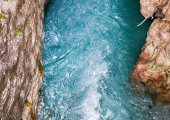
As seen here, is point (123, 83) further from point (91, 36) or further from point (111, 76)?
point (91, 36)

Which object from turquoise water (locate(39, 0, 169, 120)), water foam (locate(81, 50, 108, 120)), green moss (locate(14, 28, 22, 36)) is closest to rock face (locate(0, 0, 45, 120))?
green moss (locate(14, 28, 22, 36))

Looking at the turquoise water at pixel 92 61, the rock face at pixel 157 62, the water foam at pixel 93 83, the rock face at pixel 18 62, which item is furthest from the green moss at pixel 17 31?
the rock face at pixel 157 62

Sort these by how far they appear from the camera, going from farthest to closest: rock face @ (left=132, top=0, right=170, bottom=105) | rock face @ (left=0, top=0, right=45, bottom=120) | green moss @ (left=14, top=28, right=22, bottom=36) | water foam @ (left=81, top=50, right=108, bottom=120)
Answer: rock face @ (left=132, top=0, right=170, bottom=105)
water foam @ (left=81, top=50, right=108, bottom=120)
green moss @ (left=14, top=28, right=22, bottom=36)
rock face @ (left=0, top=0, right=45, bottom=120)

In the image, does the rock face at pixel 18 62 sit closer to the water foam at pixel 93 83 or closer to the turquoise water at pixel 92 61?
the turquoise water at pixel 92 61

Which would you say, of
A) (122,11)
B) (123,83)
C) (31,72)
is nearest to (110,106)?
(123,83)

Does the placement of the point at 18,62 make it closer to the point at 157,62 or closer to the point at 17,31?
the point at 17,31

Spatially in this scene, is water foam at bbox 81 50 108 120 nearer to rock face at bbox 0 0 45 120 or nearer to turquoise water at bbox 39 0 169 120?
turquoise water at bbox 39 0 169 120
